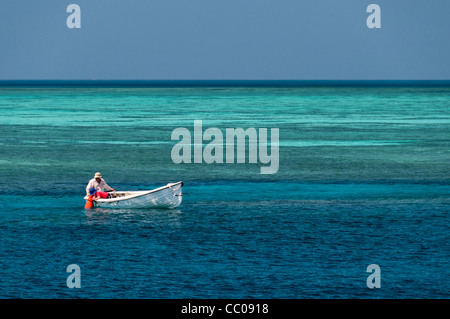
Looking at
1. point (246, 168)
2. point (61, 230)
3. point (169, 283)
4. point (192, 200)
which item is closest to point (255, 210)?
point (192, 200)

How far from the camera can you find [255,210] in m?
38.4

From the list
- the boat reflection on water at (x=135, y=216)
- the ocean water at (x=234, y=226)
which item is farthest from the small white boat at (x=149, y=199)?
the ocean water at (x=234, y=226)

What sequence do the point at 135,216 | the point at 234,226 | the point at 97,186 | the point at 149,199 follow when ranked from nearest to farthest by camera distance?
1. the point at 234,226
2. the point at 135,216
3. the point at 149,199
4. the point at 97,186

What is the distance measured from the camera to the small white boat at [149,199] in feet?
125

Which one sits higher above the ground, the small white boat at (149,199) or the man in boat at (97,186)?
the man in boat at (97,186)

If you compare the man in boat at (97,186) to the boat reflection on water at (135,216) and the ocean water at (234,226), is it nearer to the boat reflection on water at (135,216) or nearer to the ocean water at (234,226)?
the boat reflection on water at (135,216)

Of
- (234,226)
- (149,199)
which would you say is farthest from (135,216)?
(234,226)

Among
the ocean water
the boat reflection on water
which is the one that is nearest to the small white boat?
the boat reflection on water

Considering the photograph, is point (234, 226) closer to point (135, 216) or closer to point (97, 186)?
point (135, 216)

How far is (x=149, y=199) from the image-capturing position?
38.3 m

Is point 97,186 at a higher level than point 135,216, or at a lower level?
higher

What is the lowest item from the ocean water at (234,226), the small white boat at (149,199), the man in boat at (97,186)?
the ocean water at (234,226)

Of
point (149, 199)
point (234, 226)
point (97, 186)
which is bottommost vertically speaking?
point (234, 226)
